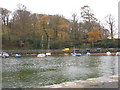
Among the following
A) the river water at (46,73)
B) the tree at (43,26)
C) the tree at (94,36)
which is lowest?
the river water at (46,73)

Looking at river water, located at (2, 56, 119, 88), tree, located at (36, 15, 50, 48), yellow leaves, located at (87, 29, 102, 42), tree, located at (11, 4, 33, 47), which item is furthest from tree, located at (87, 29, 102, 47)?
river water, located at (2, 56, 119, 88)

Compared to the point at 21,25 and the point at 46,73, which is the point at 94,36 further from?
the point at 46,73

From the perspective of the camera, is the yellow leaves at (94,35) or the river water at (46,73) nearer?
the river water at (46,73)

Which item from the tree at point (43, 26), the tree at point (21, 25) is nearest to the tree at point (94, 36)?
the tree at point (43, 26)

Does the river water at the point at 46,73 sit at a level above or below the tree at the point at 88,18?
below

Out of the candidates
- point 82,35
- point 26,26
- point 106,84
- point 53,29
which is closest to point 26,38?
point 26,26

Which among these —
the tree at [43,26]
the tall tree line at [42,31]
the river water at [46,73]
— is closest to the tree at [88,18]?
the tall tree line at [42,31]

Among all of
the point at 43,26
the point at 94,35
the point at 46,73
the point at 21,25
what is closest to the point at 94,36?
the point at 94,35

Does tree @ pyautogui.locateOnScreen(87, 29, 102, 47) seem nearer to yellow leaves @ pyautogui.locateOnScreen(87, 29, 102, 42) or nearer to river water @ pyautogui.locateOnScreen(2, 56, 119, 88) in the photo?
yellow leaves @ pyautogui.locateOnScreen(87, 29, 102, 42)

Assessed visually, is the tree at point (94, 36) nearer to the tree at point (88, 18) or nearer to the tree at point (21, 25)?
the tree at point (88, 18)

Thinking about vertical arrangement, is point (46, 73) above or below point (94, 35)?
below

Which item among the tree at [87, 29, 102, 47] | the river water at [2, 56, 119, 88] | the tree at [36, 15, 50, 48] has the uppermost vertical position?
the tree at [36, 15, 50, 48]

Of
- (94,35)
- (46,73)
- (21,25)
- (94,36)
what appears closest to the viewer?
(46,73)

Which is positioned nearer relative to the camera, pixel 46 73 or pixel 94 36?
pixel 46 73
